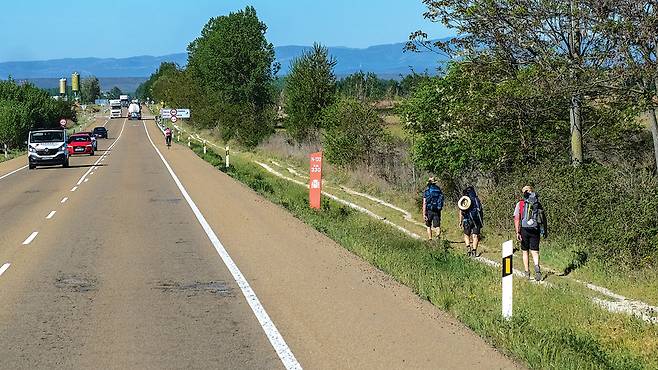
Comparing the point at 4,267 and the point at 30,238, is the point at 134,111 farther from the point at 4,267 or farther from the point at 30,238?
the point at 4,267

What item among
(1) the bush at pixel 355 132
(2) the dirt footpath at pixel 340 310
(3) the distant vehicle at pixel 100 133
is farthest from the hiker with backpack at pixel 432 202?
(3) the distant vehicle at pixel 100 133

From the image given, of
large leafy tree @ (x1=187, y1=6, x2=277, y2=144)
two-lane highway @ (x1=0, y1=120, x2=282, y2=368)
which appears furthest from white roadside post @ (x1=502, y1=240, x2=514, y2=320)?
large leafy tree @ (x1=187, y1=6, x2=277, y2=144)

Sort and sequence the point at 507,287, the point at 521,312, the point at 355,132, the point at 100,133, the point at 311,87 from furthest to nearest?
the point at 100,133
the point at 311,87
the point at 355,132
the point at 521,312
the point at 507,287

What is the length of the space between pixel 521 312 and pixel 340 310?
2.45m

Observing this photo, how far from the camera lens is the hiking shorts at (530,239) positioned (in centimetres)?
1503

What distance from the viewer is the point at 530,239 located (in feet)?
49.5

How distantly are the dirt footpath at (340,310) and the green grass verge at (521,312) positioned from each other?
271 mm

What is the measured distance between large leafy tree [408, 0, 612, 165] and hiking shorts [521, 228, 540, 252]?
5.55 metres

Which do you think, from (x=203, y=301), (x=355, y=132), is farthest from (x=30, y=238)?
(x=355, y=132)

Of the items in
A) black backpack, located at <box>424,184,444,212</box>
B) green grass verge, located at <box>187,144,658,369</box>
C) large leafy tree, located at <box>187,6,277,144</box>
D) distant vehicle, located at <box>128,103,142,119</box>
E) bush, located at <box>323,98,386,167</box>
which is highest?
large leafy tree, located at <box>187,6,277,144</box>

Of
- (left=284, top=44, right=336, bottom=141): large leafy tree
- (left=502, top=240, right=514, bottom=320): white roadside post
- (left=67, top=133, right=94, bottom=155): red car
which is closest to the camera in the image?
(left=502, top=240, right=514, bottom=320): white roadside post

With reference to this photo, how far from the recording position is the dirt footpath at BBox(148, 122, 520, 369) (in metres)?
7.58

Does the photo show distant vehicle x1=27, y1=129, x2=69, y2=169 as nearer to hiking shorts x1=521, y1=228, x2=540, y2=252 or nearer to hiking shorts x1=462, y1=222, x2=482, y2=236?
hiking shorts x1=462, y1=222, x2=482, y2=236

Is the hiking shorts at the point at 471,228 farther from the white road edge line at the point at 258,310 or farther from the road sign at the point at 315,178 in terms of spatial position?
the road sign at the point at 315,178
